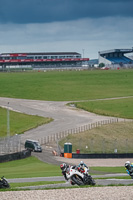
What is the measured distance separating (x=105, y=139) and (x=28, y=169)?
2694 cm

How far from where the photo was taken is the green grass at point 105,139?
6057 cm

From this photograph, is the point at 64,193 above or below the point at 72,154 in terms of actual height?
above

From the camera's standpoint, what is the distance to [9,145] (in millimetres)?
54812

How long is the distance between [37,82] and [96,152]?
10807 centimetres

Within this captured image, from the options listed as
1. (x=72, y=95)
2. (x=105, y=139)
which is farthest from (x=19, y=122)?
(x=72, y=95)

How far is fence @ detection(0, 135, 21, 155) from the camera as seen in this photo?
5400 cm

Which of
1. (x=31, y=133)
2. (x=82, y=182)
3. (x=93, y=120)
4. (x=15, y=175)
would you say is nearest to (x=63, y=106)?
(x=93, y=120)

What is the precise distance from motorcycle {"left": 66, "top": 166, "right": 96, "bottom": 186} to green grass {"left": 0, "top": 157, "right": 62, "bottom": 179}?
30.4 ft

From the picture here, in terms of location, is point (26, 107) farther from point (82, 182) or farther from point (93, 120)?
point (82, 182)

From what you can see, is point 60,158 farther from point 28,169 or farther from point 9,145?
point 28,169

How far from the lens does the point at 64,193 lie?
26531 millimetres

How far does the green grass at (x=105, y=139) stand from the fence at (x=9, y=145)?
8.33 m

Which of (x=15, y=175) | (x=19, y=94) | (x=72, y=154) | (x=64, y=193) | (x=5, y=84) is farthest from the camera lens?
(x=5, y=84)

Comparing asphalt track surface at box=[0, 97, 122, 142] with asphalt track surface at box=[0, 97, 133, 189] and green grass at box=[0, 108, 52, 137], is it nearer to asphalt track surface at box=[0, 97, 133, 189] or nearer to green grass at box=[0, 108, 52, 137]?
asphalt track surface at box=[0, 97, 133, 189]
